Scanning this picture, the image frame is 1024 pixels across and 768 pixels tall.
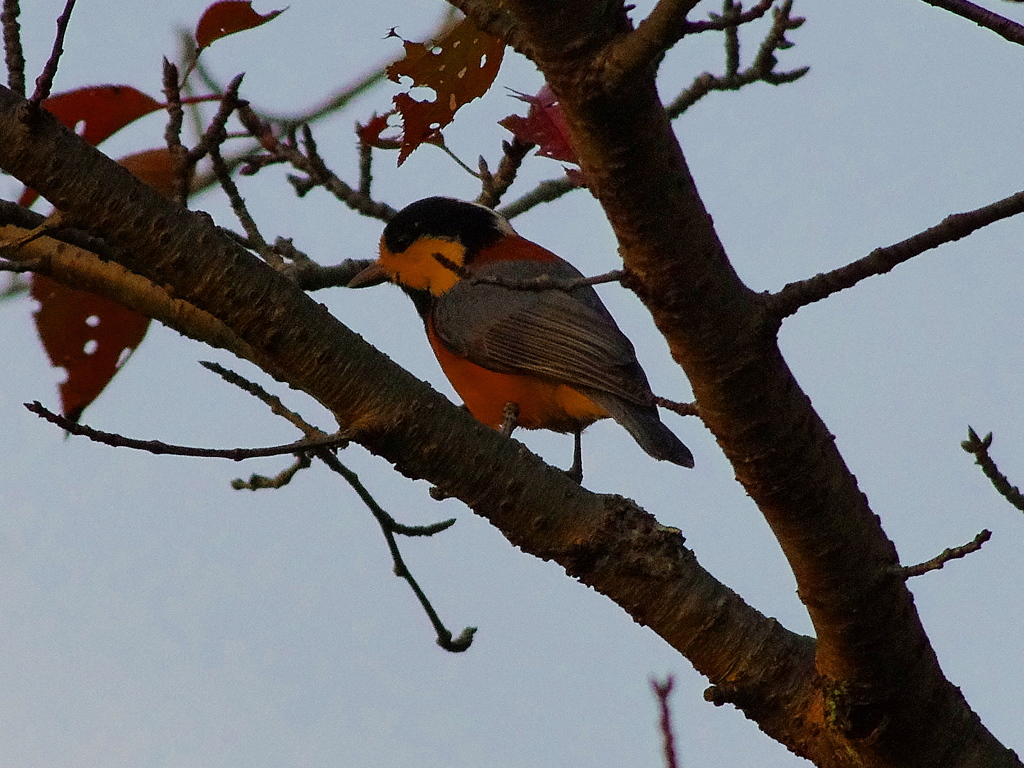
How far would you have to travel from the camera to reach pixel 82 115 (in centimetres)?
338

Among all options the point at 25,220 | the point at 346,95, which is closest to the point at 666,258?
the point at 25,220

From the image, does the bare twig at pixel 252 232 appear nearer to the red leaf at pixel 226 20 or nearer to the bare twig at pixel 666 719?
the red leaf at pixel 226 20

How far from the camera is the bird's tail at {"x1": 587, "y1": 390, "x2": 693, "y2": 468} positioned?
4680 mm

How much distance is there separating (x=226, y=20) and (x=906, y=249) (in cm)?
187

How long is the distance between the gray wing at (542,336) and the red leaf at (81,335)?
6.10 ft

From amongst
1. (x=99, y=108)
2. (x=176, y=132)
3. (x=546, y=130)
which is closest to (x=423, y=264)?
(x=99, y=108)

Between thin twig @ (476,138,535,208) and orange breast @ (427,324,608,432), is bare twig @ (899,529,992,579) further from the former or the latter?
orange breast @ (427,324,608,432)

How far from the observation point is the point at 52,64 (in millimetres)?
2234

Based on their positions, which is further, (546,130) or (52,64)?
(546,130)

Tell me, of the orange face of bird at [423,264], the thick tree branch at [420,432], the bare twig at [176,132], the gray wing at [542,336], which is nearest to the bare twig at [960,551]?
the thick tree branch at [420,432]

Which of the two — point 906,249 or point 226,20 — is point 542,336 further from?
point 906,249

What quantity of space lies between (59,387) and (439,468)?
1375 mm

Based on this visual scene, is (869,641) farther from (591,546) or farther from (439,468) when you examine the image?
(439,468)

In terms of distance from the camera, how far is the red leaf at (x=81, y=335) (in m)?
3.53
